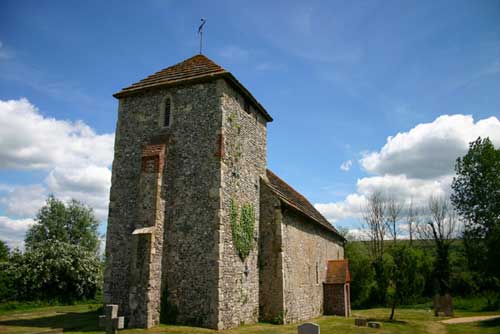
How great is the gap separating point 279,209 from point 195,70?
25.9 feet

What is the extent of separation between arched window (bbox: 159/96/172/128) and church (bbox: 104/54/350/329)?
0.17ft

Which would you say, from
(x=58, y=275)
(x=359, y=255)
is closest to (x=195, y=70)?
(x=58, y=275)

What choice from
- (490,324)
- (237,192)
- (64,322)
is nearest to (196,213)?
(237,192)

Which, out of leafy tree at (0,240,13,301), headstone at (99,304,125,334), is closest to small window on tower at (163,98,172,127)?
headstone at (99,304,125,334)

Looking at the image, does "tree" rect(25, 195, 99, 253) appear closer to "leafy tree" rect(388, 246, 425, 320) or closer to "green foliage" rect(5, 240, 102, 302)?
"green foliage" rect(5, 240, 102, 302)

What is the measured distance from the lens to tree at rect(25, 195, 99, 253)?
137 feet

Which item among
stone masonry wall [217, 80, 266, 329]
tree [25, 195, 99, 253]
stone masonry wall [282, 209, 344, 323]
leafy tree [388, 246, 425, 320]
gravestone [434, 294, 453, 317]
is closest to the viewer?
stone masonry wall [217, 80, 266, 329]

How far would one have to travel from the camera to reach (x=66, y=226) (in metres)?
43.1

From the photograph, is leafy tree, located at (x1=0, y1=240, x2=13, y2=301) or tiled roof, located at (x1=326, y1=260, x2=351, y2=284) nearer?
leafy tree, located at (x1=0, y1=240, x2=13, y2=301)

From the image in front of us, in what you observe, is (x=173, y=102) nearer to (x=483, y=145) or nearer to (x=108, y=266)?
(x=108, y=266)

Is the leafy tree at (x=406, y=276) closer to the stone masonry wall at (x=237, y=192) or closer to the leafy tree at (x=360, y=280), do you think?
the stone masonry wall at (x=237, y=192)

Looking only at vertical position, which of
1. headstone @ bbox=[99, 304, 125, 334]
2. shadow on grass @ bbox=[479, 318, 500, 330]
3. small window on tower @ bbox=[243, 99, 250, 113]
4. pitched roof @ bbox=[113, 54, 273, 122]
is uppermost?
pitched roof @ bbox=[113, 54, 273, 122]

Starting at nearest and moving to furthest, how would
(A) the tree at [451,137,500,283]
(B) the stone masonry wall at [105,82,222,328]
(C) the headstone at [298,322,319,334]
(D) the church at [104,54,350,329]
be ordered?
(C) the headstone at [298,322,319,334] → (D) the church at [104,54,350,329] → (B) the stone masonry wall at [105,82,222,328] → (A) the tree at [451,137,500,283]

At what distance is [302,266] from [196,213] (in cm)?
811
